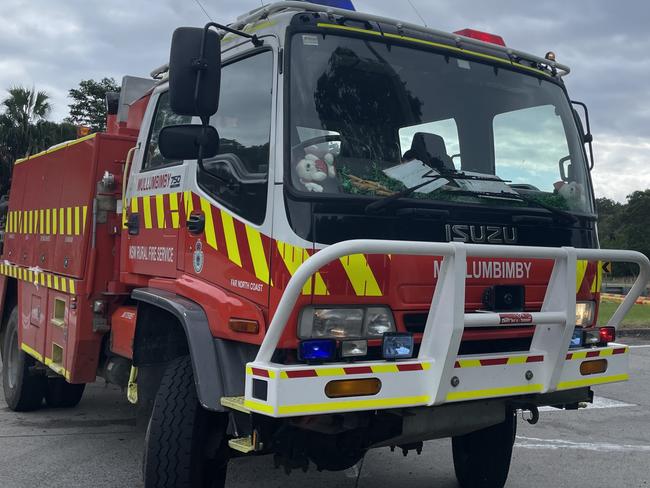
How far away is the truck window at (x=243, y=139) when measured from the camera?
3.60 m

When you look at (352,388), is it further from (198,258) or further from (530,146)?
(530,146)

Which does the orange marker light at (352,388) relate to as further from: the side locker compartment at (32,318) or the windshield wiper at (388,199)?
the side locker compartment at (32,318)

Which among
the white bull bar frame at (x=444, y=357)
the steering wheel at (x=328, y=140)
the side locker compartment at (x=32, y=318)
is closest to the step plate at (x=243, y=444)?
the white bull bar frame at (x=444, y=357)

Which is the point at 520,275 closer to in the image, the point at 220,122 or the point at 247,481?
the point at 220,122

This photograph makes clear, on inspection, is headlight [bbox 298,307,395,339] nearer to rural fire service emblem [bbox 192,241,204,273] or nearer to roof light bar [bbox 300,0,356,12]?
rural fire service emblem [bbox 192,241,204,273]

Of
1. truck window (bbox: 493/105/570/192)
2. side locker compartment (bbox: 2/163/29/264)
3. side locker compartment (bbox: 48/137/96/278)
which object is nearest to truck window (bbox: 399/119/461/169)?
truck window (bbox: 493/105/570/192)

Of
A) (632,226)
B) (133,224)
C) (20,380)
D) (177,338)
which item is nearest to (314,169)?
(177,338)

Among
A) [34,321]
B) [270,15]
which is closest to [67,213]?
[34,321]

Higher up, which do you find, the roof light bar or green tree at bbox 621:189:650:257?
green tree at bbox 621:189:650:257

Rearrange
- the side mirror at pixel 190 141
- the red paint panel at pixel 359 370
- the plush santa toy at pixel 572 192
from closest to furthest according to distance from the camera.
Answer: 1. the red paint panel at pixel 359 370
2. the side mirror at pixel 190 141
3. the plush santa toy at pixel 572 192

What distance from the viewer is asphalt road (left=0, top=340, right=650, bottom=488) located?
17.0 feet

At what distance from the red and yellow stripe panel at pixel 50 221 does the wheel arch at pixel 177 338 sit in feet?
3.99

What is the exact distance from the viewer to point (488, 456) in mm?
4980

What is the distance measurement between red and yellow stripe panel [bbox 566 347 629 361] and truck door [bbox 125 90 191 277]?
2.19 m
